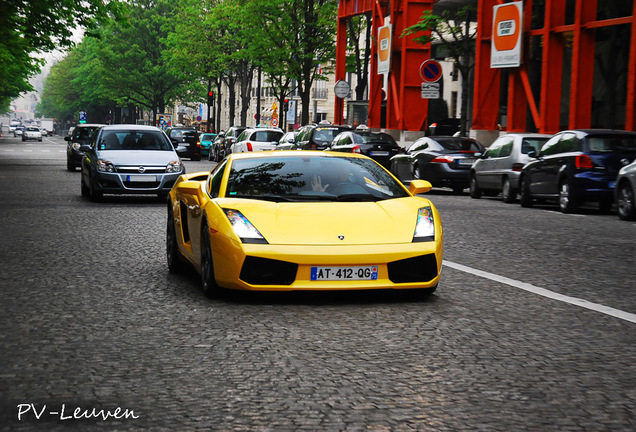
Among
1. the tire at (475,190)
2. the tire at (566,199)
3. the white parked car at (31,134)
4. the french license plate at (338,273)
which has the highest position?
the french license plate at (338,273)

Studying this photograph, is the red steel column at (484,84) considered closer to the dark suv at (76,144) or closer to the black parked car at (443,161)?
the black parked car at (443,161)

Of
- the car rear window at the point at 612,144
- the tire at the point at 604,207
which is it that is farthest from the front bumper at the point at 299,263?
the tire at the point at 604,207

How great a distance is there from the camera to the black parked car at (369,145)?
96.4ft

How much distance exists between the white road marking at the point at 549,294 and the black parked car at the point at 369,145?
18810 mm

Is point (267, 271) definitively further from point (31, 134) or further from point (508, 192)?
point (31, 134)

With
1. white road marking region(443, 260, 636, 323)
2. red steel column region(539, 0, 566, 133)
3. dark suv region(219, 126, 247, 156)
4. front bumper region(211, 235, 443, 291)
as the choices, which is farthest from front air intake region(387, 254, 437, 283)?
dark suv region(219, 126, 247, 156)

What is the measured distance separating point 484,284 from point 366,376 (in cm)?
383

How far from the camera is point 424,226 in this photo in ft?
26.6

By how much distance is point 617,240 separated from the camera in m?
13.7

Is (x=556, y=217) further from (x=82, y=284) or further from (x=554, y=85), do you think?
(x=554, y=85)

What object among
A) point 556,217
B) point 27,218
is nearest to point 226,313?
point 27,218

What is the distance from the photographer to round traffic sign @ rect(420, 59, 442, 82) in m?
32.1

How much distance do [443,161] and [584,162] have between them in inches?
284

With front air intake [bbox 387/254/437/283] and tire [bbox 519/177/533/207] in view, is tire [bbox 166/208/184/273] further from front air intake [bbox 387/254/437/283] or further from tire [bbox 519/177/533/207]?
tire [bbox 519/177/533/207]
